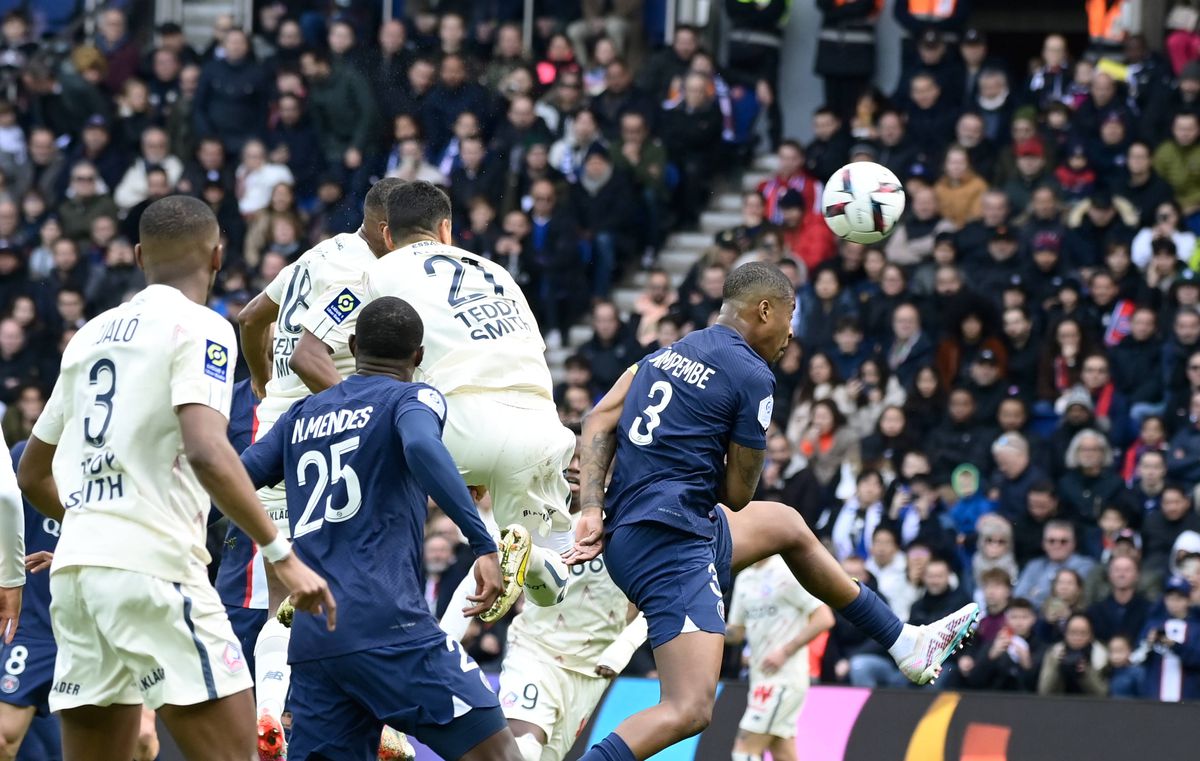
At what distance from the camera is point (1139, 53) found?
17500 millimetres

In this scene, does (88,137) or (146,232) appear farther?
(88,137)

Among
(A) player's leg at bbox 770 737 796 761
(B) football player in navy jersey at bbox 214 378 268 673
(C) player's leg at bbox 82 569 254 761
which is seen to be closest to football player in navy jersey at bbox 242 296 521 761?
(C) player's leg at bbox 82 569 254 761

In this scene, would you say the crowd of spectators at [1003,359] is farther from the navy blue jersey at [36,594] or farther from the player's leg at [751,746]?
the navy blue jersey at [36,594]

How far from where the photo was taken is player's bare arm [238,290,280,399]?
378 inches

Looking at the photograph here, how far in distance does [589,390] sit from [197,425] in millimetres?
9999

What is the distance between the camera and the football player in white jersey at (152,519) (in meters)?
6.86

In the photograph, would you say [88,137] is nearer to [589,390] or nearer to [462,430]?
[589,390]

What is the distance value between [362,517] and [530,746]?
274 centimetres

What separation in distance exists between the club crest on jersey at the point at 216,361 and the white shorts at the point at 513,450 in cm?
186

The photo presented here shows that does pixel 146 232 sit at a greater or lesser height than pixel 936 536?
greater

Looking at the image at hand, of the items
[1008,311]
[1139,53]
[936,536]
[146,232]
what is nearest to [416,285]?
[146,232]

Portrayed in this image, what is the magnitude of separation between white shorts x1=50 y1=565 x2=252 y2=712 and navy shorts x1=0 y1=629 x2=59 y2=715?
2.68m

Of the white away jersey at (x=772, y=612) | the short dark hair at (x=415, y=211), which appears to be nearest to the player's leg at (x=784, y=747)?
the white away jersey at (x=772, y=612)

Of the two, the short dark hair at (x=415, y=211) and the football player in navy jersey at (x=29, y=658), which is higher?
the short dark hair at (x=415, y=211)
